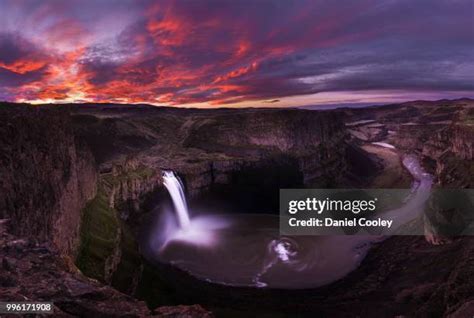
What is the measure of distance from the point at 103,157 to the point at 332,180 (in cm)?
6769

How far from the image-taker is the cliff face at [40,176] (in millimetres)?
29141

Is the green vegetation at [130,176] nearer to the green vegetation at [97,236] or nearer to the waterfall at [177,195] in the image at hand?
the waterfall at [177,195]

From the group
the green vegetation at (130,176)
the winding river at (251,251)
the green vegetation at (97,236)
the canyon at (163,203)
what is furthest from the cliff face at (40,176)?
the green vegetation at (130,176)

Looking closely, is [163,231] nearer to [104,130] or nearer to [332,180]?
[332,180]

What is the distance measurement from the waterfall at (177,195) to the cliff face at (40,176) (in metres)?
37.0

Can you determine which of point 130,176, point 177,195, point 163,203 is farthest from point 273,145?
point 130,176

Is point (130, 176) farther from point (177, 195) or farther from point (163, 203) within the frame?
point (177, 195)

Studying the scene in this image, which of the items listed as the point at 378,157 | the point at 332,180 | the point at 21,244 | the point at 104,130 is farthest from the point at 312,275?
the point at 378,157

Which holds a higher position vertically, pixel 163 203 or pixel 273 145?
pixel 273 145

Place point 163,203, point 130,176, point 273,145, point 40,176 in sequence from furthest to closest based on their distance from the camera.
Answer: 1. point 273,145
2. point 163,203
3. point 130,176
4. point 40,176

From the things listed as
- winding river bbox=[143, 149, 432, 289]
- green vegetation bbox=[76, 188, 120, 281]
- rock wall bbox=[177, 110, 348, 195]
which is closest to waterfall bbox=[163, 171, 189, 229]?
winding river bbox=[143, 149, 432, 289]

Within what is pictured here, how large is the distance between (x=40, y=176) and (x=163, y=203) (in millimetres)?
54765

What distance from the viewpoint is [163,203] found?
89750 mm

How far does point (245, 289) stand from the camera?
57.6 metres
